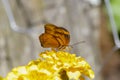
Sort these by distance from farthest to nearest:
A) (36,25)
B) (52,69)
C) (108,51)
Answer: (108,51) → (36,25) → (52,69)

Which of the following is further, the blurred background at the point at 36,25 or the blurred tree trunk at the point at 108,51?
the blurred tree trunk at the point at 108,51

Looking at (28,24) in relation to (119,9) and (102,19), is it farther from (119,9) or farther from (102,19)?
(119,9)

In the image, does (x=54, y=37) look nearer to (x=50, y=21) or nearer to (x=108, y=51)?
(x=50, y=21)

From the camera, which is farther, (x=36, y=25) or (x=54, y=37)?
(x=36, y=25)

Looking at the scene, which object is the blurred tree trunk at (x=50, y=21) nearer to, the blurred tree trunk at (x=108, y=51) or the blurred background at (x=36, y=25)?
the blurred background at (x=36, y=25)

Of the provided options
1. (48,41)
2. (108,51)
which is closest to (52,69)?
(48,41)

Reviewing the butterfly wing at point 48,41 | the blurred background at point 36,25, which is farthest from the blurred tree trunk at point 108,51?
the butterfly wing at point 48,41
